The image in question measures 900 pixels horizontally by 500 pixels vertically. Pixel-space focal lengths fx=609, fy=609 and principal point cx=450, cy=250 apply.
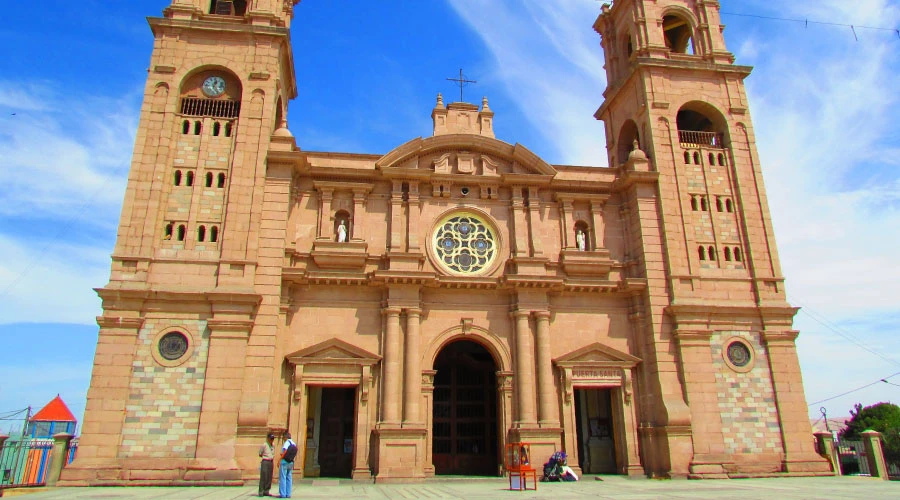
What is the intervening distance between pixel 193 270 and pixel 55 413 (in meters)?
32.3

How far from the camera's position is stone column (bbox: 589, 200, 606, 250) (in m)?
29.7

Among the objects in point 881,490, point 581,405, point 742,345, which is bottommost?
point 881,490

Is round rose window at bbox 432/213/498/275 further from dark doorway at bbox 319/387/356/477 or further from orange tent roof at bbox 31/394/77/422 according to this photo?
orange tent roof at bbox 31/394/77/422

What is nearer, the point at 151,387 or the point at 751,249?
the point at 151,387

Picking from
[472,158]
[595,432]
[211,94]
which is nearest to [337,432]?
[595,432]

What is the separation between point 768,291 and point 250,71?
26336 mm

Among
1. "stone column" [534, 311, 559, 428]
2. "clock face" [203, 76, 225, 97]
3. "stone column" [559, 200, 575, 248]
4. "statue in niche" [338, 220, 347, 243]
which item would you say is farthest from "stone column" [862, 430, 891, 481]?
"clock face" [203, 76, 225, 97]

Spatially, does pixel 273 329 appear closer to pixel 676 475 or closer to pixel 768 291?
pixel 676 475

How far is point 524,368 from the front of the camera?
26438mm

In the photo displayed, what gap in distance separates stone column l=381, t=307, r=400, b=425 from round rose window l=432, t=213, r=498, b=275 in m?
3.77

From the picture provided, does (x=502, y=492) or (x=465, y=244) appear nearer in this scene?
(x=502, y=492)

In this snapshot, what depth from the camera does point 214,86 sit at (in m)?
28.6

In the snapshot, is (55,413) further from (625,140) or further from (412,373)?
(625,140)

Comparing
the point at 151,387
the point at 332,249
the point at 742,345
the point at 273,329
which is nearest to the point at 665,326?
the point at 742,345
